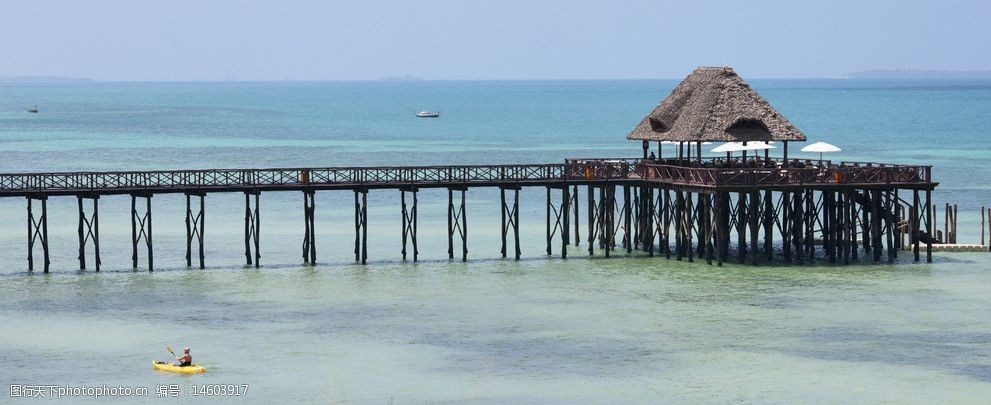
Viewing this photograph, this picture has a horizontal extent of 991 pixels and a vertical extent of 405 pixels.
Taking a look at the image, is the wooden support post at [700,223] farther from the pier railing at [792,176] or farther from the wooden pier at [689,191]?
the pier railing at [792,176]

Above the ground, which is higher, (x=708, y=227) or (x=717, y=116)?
(x=717, y=116)

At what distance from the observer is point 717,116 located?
6519 centimetres

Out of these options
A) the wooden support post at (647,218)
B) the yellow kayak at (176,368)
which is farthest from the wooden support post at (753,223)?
the yellow kayak at (176,368)

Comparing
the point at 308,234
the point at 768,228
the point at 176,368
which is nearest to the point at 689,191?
the point at 768,228

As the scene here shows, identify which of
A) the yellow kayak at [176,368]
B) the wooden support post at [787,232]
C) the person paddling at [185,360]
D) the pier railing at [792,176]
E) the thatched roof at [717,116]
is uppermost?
the thatched roof at [717,116]

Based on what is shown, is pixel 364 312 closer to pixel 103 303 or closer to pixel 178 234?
pixel 103 303

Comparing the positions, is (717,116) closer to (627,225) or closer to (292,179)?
(627,225)

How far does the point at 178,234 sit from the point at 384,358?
32010mm

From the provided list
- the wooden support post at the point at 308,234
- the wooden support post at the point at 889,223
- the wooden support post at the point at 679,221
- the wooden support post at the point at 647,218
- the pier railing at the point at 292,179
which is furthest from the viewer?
the wooden support post at the point at 647,218

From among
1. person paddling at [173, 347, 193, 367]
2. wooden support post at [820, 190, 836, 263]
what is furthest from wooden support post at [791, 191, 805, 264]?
person paddling at [173, 347, 193, 367]

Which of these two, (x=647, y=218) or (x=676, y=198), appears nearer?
(x=676, y=198)

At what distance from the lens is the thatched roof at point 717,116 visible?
64750mm

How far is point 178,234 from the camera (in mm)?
74312

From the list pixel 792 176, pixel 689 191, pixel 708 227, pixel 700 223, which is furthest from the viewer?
pixel 700 223
